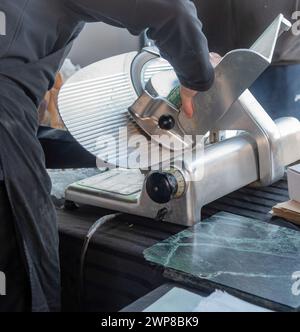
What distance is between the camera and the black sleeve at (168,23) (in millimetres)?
912

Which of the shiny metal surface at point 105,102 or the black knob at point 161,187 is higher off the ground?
the shiny metal surface at point 105,102

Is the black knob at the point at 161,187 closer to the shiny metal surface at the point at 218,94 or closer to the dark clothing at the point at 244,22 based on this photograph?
the shiny metal surface at the point at 218,94

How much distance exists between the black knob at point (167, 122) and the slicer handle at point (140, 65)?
0.09 metres

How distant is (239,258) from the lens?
34.1 inches

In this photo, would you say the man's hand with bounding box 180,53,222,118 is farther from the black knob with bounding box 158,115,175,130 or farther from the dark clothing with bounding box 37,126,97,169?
the dark clothing with bounding box 37,126,97,169

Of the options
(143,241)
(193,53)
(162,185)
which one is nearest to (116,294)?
(143,241)

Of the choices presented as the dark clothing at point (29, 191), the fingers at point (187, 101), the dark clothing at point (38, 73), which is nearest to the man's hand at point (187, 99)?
the fingers at point (187, 101)

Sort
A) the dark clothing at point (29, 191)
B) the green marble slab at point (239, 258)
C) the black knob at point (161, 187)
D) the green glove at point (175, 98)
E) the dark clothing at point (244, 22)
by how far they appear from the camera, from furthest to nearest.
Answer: the dark clothing at point (244, 22) → the green glove at point (175, 98) → the black knob at point (161, 187) → the dark clothing at point (29, 191) → the green marble slab at point (239, 258)

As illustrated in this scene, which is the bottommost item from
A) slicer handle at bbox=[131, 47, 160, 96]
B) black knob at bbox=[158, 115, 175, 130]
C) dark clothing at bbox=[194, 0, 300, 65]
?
black knob at bbox=[158, 115, 175, 130]

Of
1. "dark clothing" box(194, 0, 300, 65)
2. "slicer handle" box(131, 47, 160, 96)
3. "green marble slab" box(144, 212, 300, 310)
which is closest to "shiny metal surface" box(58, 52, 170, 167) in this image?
"slicer handle" box(131, 47, 160, 96)

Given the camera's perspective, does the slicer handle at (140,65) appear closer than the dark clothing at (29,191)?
No

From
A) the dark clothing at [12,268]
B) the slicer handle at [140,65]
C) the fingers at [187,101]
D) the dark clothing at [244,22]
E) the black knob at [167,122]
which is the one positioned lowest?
the dark clothing at [12,268]

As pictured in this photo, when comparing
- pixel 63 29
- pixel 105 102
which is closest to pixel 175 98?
pixel 105 102

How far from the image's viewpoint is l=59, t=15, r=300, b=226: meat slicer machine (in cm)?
103
